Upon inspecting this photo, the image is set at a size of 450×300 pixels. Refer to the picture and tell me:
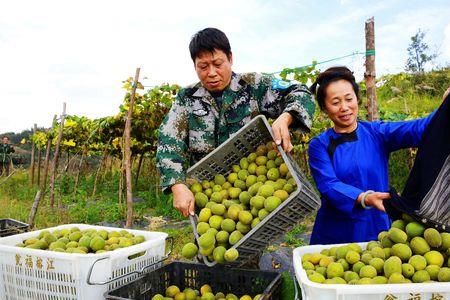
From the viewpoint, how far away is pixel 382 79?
9.07 m

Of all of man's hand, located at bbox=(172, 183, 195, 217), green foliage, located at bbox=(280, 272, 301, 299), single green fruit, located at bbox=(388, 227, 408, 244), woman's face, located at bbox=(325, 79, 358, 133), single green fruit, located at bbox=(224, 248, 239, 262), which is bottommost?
green foliage, located at bbox=(280, 272, 301, 299)

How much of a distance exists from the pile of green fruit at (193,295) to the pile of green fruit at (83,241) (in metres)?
0.40

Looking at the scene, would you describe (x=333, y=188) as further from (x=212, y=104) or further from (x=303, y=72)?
(x=303, y=72)

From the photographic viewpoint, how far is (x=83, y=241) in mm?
2775

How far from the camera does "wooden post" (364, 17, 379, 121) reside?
5.23 m

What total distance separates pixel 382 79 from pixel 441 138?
7324 millimetres

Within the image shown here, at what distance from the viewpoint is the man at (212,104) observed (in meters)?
2.72

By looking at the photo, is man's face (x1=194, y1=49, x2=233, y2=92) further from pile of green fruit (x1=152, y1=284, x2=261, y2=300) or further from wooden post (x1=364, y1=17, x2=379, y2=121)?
wooden post (x1=364, y1=17, x2=379, y2=121)

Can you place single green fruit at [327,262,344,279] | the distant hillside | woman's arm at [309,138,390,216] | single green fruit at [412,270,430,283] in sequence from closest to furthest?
single green fruit at [412,270,430,283]
single green fruit at [327,262,344,279]
woman's arm at [309,138,390,216]
the distant hillside

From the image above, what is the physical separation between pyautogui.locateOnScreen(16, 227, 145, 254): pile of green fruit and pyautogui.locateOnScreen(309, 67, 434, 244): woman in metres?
1.25

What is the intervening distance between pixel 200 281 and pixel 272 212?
2.66 ft

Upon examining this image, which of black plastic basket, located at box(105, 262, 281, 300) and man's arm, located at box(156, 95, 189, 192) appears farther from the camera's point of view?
man's arm, located at box(156, 95, 189, 192)

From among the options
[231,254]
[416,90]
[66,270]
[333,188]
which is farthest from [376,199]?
[416,90]

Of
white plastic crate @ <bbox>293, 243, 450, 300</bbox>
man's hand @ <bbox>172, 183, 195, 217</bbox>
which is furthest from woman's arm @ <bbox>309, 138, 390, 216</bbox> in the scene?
man's hand @ <bbox>172, 183, 195, 217</bbox>
